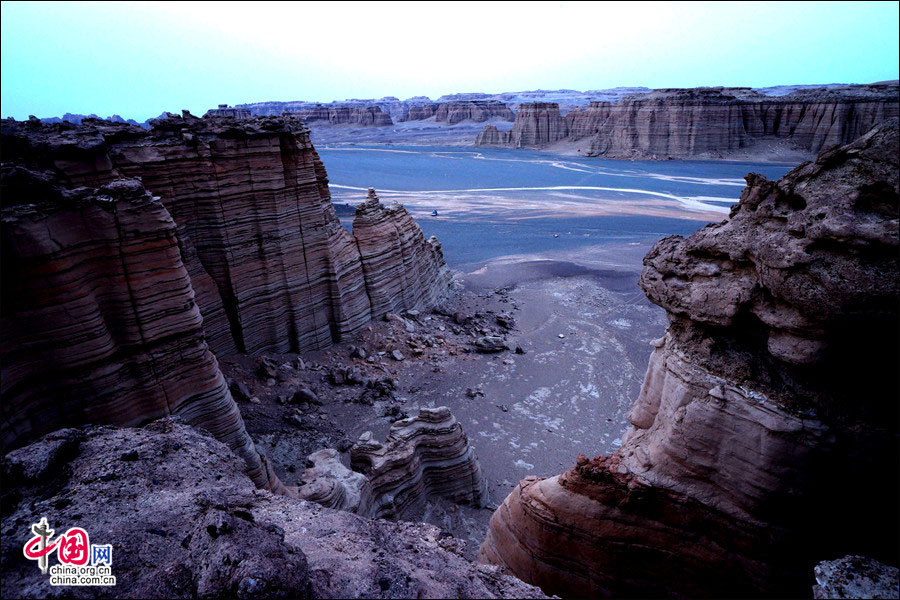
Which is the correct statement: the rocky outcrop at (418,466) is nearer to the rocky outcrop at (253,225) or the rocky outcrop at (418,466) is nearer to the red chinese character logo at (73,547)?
the red chinese character logo at (73,547)

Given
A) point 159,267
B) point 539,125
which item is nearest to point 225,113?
point 159,267

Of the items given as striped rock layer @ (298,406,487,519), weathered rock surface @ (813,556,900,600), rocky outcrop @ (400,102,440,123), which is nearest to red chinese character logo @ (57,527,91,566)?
striped rock layer @ (298,406,487,519)

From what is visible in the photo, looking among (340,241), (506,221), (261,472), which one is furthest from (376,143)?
(261,472)

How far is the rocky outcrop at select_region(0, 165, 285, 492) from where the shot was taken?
600cm

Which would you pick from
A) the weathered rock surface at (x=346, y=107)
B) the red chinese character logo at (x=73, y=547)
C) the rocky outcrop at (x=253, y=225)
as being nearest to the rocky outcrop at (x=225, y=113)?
the rocky outcrop at (x=253, y=225)

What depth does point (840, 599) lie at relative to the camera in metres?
3.42

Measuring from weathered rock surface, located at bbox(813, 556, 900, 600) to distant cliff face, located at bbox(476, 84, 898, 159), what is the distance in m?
70.5

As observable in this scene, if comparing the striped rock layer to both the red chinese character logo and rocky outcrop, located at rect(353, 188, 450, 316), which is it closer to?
the red chinese character logo

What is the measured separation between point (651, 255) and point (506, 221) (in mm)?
34470

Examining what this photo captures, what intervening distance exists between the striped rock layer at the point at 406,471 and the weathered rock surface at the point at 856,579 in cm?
618

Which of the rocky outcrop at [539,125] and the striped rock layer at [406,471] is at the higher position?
the rocky outcrop at [539,125]

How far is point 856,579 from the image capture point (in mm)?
3580

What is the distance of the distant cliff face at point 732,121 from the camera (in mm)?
57812

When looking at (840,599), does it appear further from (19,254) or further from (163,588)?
(19,254)
